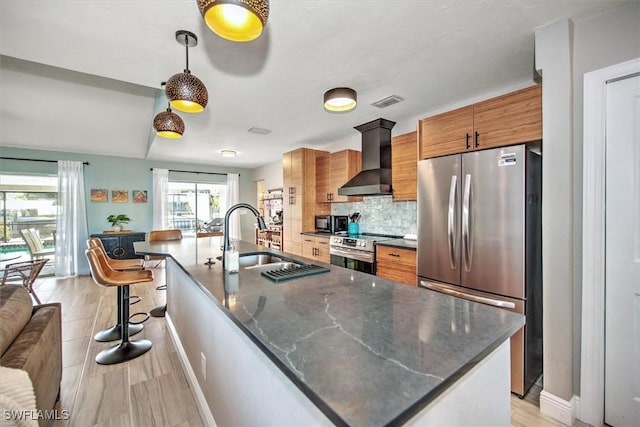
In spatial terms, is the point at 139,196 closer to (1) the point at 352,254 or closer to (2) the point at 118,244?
(2) the point at 118,244

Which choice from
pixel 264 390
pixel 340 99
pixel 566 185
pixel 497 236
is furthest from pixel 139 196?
pixel 566 185

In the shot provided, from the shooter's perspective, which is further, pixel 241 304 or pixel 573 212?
pixel 573 212

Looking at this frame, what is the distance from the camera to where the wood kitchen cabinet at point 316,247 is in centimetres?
421

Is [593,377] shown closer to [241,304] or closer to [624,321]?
[624,321]

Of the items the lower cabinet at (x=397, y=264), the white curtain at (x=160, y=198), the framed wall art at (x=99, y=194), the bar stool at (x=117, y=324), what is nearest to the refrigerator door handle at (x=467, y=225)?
the lower cabinet at (x=397, y=264)

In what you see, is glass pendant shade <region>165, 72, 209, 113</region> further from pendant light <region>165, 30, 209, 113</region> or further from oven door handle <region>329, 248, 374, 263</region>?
oven door handle <region>329, 248, 374, 263</region>

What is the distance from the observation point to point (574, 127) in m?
1.71

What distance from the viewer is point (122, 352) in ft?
8.01

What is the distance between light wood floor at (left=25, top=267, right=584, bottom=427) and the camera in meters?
1.73

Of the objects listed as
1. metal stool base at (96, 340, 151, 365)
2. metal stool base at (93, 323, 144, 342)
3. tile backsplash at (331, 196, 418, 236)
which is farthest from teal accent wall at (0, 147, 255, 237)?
tile backsplash at (331, 196, 418, 236)

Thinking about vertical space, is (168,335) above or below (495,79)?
below

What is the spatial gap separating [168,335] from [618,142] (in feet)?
12.9

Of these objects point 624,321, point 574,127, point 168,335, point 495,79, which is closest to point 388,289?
Result: point 624,321

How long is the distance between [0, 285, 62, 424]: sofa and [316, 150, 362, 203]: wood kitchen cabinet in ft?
11.2
